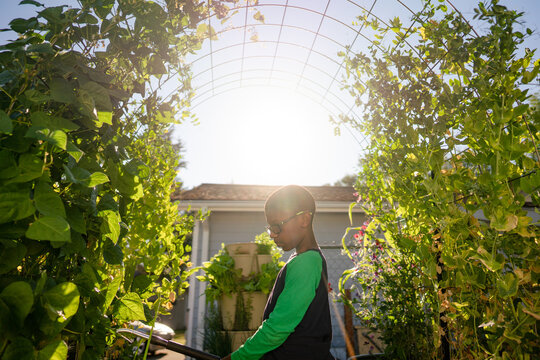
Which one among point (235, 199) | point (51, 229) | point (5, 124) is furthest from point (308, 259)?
point (235, 199)

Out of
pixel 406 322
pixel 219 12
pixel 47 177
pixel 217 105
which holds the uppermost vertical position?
pixel 217 105

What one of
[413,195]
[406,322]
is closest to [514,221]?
[413,195]

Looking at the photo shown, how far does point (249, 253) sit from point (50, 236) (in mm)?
2823

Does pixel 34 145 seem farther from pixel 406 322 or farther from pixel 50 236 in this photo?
pixel 406 322

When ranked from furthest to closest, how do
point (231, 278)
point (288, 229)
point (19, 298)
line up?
point (231, 278) → point (288, 229) → point (19, 298)

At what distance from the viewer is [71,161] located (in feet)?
2.16

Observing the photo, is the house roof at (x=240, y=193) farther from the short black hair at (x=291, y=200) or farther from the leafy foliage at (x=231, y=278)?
the short black hair at (x=291, y=200)

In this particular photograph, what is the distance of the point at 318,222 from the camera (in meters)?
Answer: 7.22

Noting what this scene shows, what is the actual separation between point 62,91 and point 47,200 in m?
0.28

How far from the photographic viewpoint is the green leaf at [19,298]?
524mm

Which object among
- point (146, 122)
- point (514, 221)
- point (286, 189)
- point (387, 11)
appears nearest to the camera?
point (514, 221)

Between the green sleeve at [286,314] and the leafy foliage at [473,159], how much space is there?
0.49 meters

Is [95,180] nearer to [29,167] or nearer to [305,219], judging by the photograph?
[29,167]

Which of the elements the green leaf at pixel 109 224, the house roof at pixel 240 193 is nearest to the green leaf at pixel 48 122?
the green leaf at pixel 109 224
